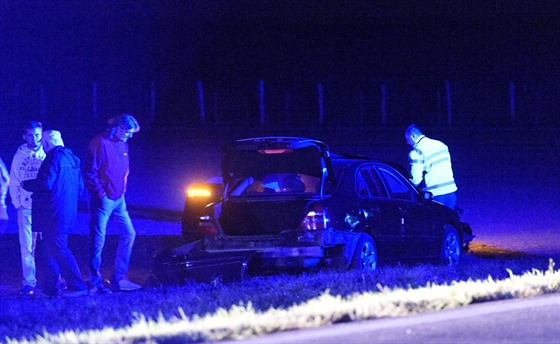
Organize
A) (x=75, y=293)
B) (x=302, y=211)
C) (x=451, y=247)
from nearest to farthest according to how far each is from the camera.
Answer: (x=75, y=293)
(x=302, y=211)
(x=451, y=247)

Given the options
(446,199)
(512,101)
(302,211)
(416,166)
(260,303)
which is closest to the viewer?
(260,303)

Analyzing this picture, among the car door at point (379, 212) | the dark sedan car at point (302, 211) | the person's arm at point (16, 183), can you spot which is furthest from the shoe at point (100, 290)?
the car door at point (379, 212)

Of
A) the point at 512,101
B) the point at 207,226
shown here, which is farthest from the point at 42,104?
the point at 207,226

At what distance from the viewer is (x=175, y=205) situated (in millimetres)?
20469

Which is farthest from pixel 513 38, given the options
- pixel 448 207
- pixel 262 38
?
pixel 448 207

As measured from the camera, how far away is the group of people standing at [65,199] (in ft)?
36.6

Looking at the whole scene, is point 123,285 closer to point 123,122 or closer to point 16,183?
A: point 16,183

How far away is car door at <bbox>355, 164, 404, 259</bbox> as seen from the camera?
1157cm

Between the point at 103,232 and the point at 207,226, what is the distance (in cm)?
108

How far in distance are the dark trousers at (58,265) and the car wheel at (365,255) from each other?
8.54 ft

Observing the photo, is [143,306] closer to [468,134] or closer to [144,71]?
[468,134]

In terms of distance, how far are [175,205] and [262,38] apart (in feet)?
94.2

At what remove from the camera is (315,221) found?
1095 centimetres

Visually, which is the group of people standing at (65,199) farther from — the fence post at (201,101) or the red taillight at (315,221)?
the fence post at (201,101)
